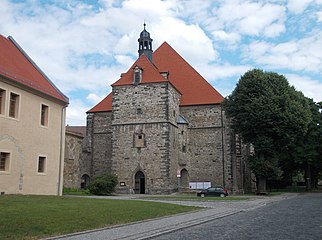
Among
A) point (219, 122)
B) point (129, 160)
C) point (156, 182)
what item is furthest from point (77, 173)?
point (219, 122)

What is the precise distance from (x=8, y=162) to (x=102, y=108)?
83.6 feet

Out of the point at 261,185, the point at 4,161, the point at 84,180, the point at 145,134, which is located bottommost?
the point at 261,185

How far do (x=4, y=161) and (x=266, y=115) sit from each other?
1040 inches

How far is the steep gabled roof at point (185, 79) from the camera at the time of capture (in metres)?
46.3

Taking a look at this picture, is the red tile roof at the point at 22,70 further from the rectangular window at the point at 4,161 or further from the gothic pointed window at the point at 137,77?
the gothic pointed window at the point at 137,77

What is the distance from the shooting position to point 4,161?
→ 2289cm

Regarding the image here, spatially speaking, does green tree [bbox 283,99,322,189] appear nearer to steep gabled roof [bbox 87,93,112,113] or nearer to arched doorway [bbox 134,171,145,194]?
arched doorway [bbox 134,171,145,194]

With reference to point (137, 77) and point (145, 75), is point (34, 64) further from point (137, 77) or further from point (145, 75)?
point (145, 75)

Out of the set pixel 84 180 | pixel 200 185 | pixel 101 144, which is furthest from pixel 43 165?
pixel 200 185

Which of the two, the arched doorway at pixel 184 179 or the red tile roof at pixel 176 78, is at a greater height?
the red tile roof at pixel 176 78

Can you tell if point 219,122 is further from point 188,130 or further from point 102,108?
point 102,108

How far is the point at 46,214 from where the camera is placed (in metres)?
13.8

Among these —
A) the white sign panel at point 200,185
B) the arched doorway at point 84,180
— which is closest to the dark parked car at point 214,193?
the white sign panel at point 200,185

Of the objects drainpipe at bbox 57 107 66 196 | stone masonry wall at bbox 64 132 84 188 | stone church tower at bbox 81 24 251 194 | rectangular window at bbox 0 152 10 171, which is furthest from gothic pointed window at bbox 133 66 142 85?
rectangular window at bbox 0 152 10 171
